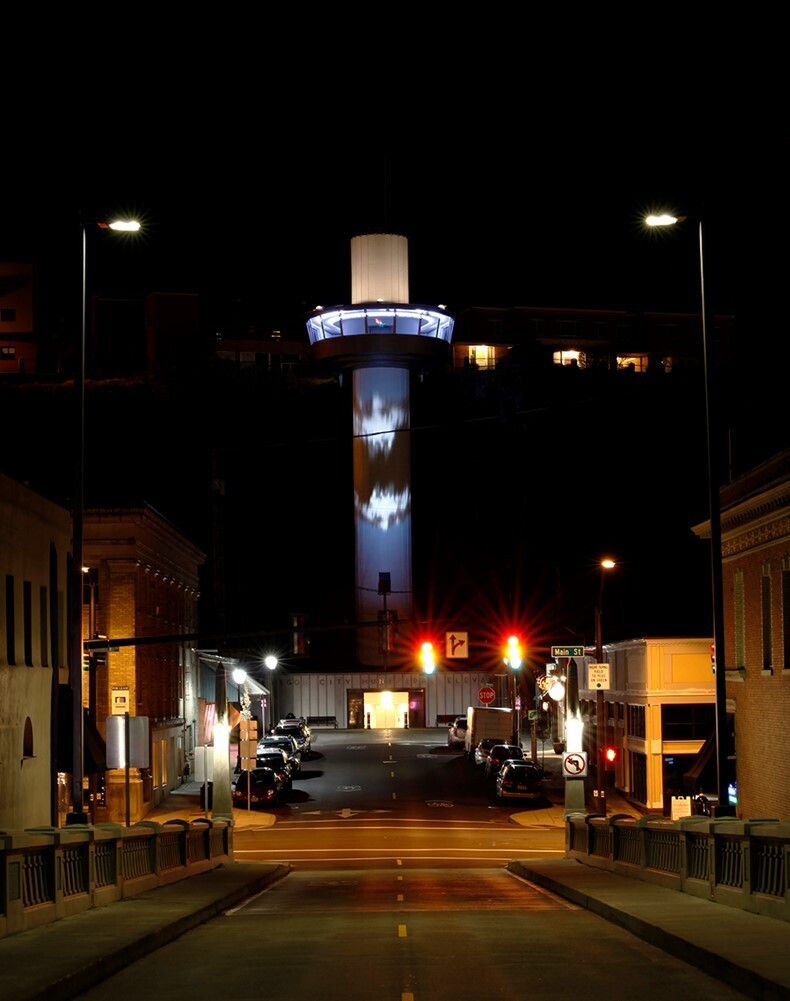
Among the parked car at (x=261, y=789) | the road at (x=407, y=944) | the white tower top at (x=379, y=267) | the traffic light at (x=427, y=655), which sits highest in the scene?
the white tower top at (x=379, y=267)

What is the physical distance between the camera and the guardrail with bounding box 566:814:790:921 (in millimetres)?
17219

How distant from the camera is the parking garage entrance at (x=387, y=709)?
364ft

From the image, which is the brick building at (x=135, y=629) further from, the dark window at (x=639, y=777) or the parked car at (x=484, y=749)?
the dark window at (x=639, y=777)

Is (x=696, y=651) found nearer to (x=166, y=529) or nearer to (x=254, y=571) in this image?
(x=166, y=529)

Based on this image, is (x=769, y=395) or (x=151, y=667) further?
(x=769, y=395)

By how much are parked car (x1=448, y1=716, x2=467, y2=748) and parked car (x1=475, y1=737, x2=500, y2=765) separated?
29.9ft

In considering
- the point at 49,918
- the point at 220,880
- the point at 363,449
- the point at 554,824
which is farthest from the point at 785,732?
the point at 363,449

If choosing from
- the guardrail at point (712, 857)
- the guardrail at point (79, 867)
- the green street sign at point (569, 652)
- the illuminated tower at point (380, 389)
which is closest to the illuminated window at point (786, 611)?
the guardrail at point (712, 857)

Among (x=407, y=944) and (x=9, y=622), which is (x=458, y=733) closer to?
(x=9, y=622)

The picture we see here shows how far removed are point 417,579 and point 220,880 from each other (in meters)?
116

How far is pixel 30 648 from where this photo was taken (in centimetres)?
3055

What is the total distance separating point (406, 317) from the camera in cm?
10962

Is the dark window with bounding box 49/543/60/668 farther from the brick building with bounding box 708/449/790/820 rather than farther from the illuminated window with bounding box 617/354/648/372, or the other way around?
the illuminated window with bounding box 617/354/648/372

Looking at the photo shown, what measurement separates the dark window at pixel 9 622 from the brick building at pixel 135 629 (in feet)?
60.3
